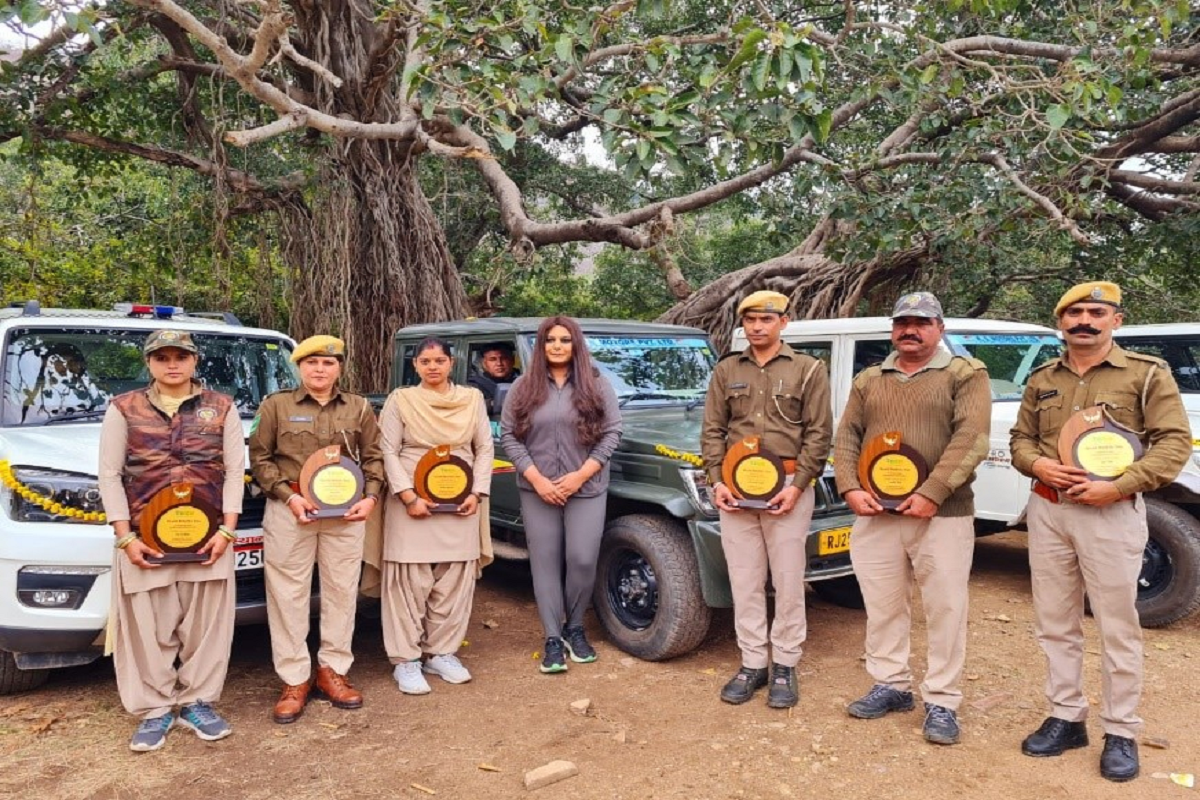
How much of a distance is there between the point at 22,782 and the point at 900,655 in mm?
3479

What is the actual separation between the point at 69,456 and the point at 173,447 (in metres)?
0.57

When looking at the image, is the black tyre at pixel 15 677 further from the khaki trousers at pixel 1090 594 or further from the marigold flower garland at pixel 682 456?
the khaki trousers at pixel 1090 594

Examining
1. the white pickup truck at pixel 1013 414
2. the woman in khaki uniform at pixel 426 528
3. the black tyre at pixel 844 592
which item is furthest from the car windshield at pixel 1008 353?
the woman in khaki uniform at pixel 426 528

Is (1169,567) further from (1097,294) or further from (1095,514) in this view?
(1097,294)

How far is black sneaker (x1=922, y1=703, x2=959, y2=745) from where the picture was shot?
3.43 metres

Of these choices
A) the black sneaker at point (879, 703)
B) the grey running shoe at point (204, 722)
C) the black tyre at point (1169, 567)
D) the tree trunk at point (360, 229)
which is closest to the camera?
the grey running shoe at point (204, 722)

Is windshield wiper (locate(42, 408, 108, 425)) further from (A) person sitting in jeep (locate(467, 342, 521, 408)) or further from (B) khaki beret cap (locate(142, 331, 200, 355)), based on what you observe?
(A) person sitting in jeep (locate(467, 342, 521, 408))

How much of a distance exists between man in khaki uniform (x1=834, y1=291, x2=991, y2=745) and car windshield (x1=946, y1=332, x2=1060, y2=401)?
7.30 ft

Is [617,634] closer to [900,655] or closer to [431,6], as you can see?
[900,655]

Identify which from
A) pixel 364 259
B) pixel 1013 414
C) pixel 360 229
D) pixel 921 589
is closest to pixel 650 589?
pixel 921 589

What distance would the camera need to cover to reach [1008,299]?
43.4 feet

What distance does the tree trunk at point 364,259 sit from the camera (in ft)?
28.1

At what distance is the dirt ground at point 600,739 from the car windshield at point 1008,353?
1.79 meters

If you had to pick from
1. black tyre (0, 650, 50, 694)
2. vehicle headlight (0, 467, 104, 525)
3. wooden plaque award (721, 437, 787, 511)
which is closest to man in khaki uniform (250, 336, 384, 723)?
vehicle headlight (0, 467, 104, 525)
